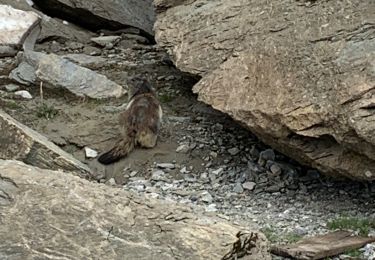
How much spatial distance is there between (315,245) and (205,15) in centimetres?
334

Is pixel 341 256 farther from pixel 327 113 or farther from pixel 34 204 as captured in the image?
Result: pixel 34 204

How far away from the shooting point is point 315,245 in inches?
251

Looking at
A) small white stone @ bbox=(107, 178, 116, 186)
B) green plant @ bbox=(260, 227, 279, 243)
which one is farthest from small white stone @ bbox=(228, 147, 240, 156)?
green plant @ bbox=(260, 227, 279, 243)

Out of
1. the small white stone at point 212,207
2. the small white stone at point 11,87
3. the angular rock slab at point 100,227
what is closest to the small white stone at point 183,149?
the small white stone at point 212,207

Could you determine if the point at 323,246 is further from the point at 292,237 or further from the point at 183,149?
the point at 183,149

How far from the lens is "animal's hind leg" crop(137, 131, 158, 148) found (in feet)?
28.0

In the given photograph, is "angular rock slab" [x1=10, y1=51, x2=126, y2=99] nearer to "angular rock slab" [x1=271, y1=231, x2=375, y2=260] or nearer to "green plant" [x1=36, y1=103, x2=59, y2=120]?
"green plant" [x1=36, y1=103, x2=59, y2=120]

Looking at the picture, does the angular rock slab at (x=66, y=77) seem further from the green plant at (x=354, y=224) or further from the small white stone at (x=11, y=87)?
the green plant at (x=354, y=224)

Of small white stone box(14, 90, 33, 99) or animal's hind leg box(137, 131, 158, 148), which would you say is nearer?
animal's hind leg box(137, 131, 158, 148)

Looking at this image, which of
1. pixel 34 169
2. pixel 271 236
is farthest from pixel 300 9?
pixel 34 169

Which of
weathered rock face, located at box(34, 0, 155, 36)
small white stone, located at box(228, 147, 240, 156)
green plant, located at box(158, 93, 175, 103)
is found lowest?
small white stone, located at box(228, 147, 240, 156)

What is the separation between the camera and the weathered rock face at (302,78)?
6820 mm

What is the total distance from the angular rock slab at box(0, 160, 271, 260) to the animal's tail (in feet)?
9.09

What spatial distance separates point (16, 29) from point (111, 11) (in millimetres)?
1747
